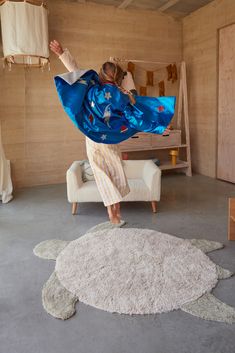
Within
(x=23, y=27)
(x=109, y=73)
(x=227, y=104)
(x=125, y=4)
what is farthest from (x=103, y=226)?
(x=125, y=4)

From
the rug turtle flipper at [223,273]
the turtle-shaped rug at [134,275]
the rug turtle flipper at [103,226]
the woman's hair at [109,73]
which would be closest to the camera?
the turtle-shaped rug at [134,275]

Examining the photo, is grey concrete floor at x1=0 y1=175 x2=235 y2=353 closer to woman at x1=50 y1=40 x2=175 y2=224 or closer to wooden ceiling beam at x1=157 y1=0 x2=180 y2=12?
woman at x1=50 y1=40 x2=175 y2=224

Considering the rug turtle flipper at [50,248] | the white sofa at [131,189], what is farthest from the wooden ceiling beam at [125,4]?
the rug turtle flipper at [50,248]

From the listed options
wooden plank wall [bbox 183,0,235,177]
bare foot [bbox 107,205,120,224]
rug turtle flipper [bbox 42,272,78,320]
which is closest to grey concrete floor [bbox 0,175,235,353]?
rug turtle flipper [bbox 42,272,78,320]

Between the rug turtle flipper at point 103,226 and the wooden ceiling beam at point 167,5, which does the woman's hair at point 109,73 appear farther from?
the wooden ceiling beam at point 167,5

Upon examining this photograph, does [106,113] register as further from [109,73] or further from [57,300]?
[57,300]

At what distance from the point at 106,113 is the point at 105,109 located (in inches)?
1.3

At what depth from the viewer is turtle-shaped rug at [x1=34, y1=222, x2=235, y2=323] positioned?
2.00 meters

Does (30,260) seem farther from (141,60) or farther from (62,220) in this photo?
(141,60)

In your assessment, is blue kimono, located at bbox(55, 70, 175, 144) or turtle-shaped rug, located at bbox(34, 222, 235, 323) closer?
turtle-shaped rug, located at bbox(34, 222, 235, 323)

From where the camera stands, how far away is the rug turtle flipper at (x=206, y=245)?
2.80 meters

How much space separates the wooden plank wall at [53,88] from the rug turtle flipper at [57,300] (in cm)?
335

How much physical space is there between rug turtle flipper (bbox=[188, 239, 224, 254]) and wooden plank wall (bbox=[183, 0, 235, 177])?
9.69 feet

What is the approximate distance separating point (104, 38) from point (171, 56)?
4.43 ft
